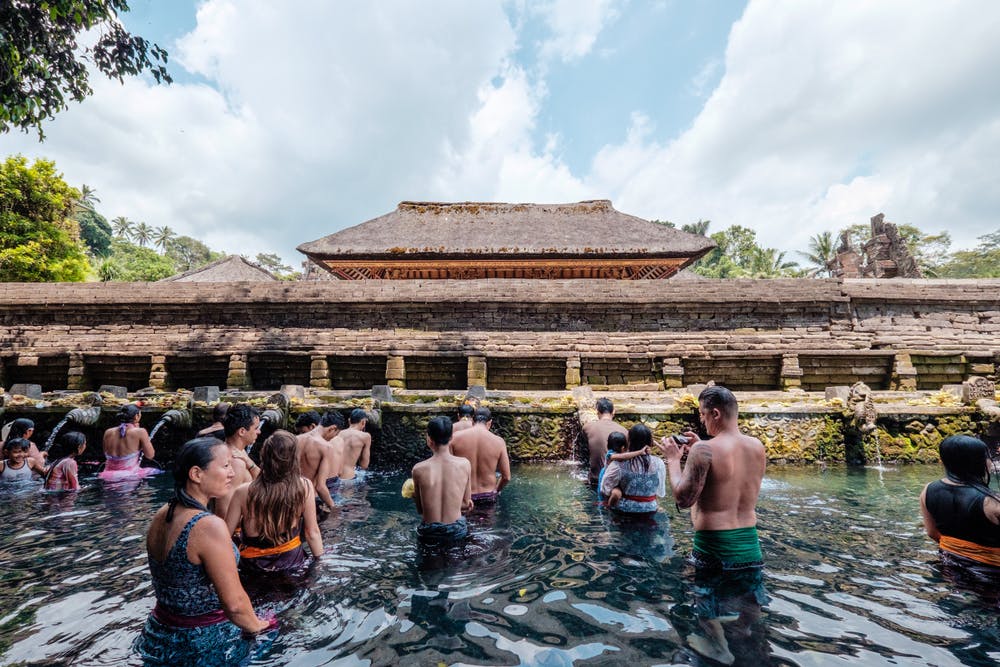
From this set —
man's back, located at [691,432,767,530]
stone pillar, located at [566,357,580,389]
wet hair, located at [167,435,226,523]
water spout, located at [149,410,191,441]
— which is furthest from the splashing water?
man's back, located at [691,432,767,530]

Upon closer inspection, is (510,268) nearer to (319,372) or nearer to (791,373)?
(319,372)

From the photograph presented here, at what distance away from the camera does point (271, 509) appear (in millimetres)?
3373

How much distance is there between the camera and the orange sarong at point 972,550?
323cm

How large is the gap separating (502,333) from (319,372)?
4393 millimetres

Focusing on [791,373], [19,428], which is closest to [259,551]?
[19,428]

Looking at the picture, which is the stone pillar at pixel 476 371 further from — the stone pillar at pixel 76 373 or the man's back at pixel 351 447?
the stone pillar at pixel 76 373

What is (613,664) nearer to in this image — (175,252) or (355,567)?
(355,567)

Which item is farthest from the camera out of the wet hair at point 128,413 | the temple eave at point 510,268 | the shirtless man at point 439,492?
the temple eave at point 510,268

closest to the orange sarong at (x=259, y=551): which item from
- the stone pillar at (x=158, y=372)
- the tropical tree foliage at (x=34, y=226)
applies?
the stone pillar at (x=158, y=372)

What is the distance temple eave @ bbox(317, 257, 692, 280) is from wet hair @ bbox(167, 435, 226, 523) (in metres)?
13.5

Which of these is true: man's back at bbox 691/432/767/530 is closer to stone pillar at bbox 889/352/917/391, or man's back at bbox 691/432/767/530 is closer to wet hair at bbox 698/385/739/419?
wet hair at bbox 698/385/739/419

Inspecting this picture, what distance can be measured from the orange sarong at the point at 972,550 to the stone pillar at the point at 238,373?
Result: 11.8 m

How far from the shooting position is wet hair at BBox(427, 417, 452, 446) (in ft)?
14.1

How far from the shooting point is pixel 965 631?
2811 mm
